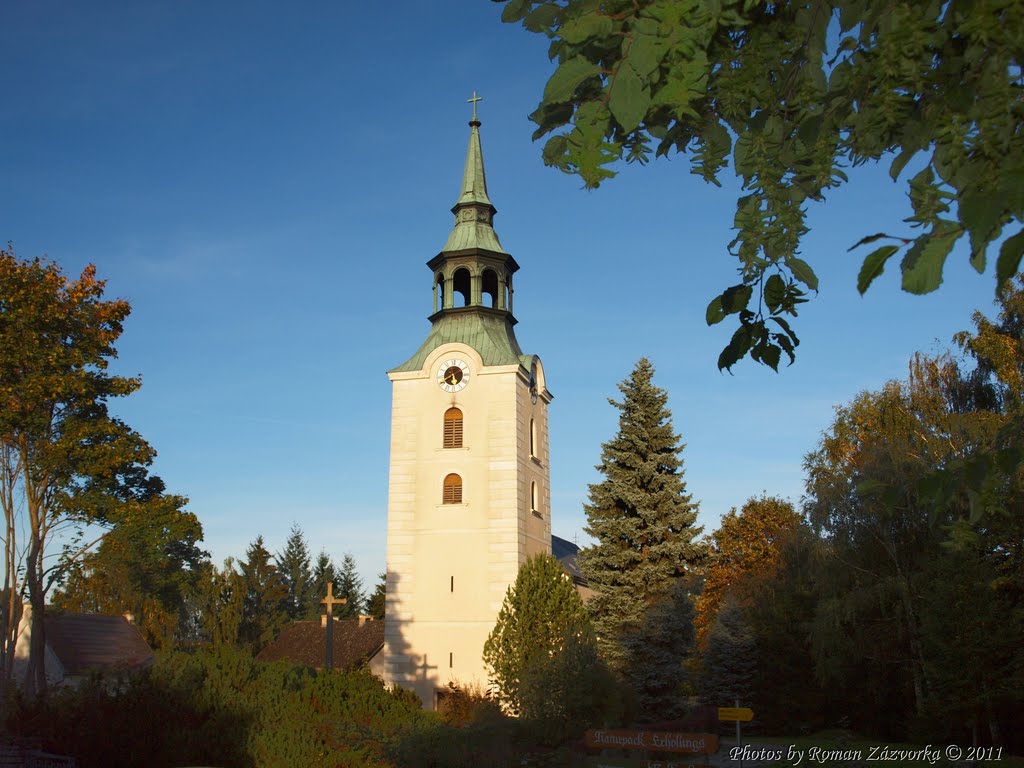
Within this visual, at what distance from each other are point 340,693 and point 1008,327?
26154 mm

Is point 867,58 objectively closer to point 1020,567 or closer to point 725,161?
point 725,161

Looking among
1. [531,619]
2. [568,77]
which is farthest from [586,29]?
[531,619]

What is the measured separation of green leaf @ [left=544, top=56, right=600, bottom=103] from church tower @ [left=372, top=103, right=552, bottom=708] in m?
31.2

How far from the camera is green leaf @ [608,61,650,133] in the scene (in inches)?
101

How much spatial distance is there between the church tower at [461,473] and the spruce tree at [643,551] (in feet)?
10.5

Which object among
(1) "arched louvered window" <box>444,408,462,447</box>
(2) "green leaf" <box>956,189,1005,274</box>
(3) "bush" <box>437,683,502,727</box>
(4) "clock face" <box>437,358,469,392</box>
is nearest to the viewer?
(2) "green leaf" <box>956,189,1005,274</box>

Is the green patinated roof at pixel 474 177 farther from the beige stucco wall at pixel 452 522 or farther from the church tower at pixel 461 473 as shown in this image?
the beige stucco wall at pixel 452 522

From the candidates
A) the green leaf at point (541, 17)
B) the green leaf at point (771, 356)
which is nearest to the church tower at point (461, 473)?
the green leaf at point (771, 356)

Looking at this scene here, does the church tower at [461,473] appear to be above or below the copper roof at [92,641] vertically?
above

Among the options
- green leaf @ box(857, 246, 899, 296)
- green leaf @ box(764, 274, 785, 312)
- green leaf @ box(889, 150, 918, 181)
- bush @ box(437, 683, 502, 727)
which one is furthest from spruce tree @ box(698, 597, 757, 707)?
green leaf @ box(857, 246, 899, 296)

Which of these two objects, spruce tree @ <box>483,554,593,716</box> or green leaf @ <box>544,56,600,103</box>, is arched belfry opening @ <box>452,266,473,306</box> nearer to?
spruce tree @ <box>483,554,593,716</box>

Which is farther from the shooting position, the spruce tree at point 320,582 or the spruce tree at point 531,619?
the spruce tree at point 320,582

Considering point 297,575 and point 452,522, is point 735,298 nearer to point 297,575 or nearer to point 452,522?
point 452,522

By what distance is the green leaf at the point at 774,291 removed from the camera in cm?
340
